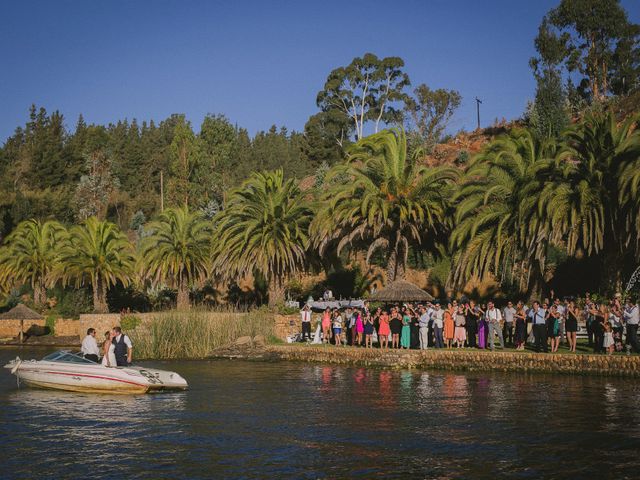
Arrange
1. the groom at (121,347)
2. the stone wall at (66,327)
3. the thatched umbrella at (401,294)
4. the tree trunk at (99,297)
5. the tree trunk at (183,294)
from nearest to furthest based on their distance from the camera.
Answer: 1. the groom at (121,347)
2. the thatched umbrella at (401,294)
3. the tree trunk at (183,294)
4. the tree trunk at (99,297)
5. the stone wall at (66,327)

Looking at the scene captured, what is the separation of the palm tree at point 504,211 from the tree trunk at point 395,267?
4.07m

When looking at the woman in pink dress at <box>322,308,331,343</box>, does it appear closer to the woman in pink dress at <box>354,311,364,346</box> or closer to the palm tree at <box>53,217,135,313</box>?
the woman in pink dress at <box>354,311,364,346</box>

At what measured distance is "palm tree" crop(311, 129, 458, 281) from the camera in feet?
134

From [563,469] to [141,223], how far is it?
76.7 metres

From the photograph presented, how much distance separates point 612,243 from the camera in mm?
33438

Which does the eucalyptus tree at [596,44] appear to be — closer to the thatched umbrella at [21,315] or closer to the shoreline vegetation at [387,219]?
the shoreline vegetation at [387,219]

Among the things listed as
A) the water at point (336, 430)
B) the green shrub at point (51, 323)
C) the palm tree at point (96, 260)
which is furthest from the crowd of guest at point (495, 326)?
the green shrub at point (51, 323)

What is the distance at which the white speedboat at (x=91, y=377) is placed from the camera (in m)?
23.8

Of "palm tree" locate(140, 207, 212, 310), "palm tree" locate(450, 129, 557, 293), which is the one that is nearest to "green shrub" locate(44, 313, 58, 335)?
"palm tree" locate(140, 207, 212, 310)

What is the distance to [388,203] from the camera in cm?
4034

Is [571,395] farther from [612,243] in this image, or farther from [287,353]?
[287,353]

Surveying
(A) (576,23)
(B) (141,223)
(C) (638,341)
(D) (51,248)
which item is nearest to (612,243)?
(C) (638,341)

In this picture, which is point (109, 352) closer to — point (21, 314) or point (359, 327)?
point (359, 327)

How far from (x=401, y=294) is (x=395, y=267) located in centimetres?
606
